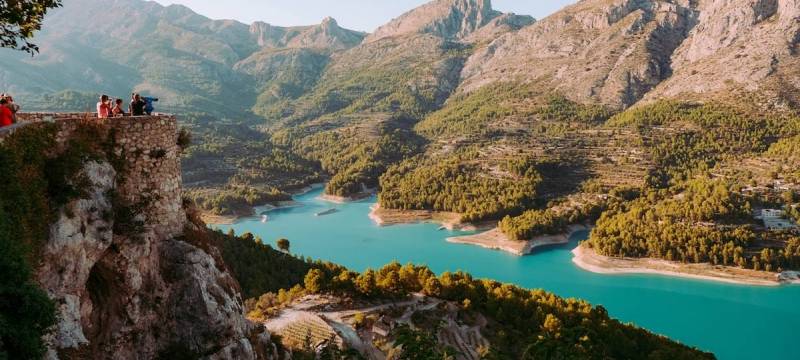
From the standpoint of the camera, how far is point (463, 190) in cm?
→ 11050

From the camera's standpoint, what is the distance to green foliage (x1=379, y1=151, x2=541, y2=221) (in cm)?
10012

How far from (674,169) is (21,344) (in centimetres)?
11324

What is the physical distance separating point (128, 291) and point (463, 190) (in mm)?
100211

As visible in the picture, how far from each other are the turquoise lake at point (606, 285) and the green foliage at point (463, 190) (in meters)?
7.48

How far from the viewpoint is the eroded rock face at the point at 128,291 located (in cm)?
1039

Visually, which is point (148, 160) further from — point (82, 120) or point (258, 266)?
point (258, 266)

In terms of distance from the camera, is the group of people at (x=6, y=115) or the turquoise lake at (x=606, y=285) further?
the turquoise lake at (x=606, y=285)

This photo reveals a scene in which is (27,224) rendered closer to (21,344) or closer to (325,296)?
(21,344)

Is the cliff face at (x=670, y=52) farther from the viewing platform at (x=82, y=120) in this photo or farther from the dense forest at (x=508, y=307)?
the viewing platform at (x=82, y=120)

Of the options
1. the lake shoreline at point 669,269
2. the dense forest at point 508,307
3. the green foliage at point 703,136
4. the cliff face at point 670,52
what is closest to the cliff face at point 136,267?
the dense forest at point 508,307

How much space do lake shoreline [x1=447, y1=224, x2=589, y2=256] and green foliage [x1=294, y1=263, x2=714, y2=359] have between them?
36.9m

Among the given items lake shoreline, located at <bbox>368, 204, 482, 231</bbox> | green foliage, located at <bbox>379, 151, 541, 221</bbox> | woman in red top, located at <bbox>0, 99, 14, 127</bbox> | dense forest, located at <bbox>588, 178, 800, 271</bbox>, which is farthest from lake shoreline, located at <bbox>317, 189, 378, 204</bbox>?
woman in red top, located at <bbox>0, 99, 14, 127</bbox>

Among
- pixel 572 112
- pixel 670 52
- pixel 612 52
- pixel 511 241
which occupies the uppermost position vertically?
pixel 612 52

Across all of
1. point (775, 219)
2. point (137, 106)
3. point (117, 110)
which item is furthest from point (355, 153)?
point (117, 110)
